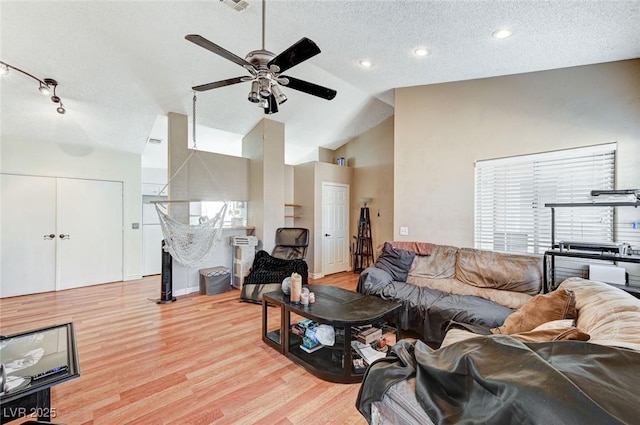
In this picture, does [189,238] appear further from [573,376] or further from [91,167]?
[573,376]

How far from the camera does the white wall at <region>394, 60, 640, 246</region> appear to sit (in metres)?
2.43

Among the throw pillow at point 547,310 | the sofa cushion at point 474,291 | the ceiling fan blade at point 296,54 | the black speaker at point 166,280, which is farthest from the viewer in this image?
the black speaker at point 166,280

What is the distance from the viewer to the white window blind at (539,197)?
257cm

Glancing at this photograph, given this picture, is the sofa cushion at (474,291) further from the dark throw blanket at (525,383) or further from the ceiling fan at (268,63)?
the ceiling fan at (268,63)

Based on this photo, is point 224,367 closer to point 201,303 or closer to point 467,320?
point 201,303

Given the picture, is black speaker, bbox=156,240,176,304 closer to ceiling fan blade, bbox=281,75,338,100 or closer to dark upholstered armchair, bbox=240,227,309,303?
dark upholstered armchair, bbox=240,227,309,303

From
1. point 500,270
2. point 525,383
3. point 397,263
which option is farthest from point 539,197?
point 525,383

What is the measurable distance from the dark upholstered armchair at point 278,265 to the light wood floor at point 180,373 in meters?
0.29

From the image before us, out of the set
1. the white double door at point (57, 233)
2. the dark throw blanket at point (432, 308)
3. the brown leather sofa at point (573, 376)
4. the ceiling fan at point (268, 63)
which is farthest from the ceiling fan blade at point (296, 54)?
the white double door at point (57, 233)

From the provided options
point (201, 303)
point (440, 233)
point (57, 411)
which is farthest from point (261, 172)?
point (57, 411)

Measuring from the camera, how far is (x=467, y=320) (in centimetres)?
224

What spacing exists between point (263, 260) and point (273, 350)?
Answer: 1.92m

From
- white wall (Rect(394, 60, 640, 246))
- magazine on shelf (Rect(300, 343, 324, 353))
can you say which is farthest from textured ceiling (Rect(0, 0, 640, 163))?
magazine on shelf (Rect(300, 343, 324, 353))

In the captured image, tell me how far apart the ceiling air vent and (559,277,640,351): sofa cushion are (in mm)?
2988
